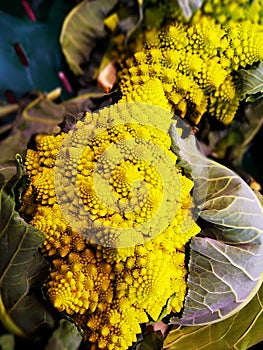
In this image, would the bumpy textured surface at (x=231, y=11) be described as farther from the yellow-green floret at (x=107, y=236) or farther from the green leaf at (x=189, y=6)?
the yellow-green floret at (x=107, y=236)

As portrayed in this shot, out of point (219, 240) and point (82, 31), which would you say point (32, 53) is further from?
point (219, 240)

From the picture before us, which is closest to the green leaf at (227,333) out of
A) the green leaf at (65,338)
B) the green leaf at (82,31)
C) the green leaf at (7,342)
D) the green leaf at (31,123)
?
the green leaf at (65,338)

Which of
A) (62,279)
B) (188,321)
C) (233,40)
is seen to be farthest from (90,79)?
(188,321)

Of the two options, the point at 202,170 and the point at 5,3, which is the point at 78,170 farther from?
the point at 5,3

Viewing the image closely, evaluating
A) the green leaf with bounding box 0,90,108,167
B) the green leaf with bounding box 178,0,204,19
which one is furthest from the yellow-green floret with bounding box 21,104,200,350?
the green leaf with bounding box 178,0,204,19

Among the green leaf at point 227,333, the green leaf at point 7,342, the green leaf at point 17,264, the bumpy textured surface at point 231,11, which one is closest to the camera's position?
the green leaf at point 7,342
